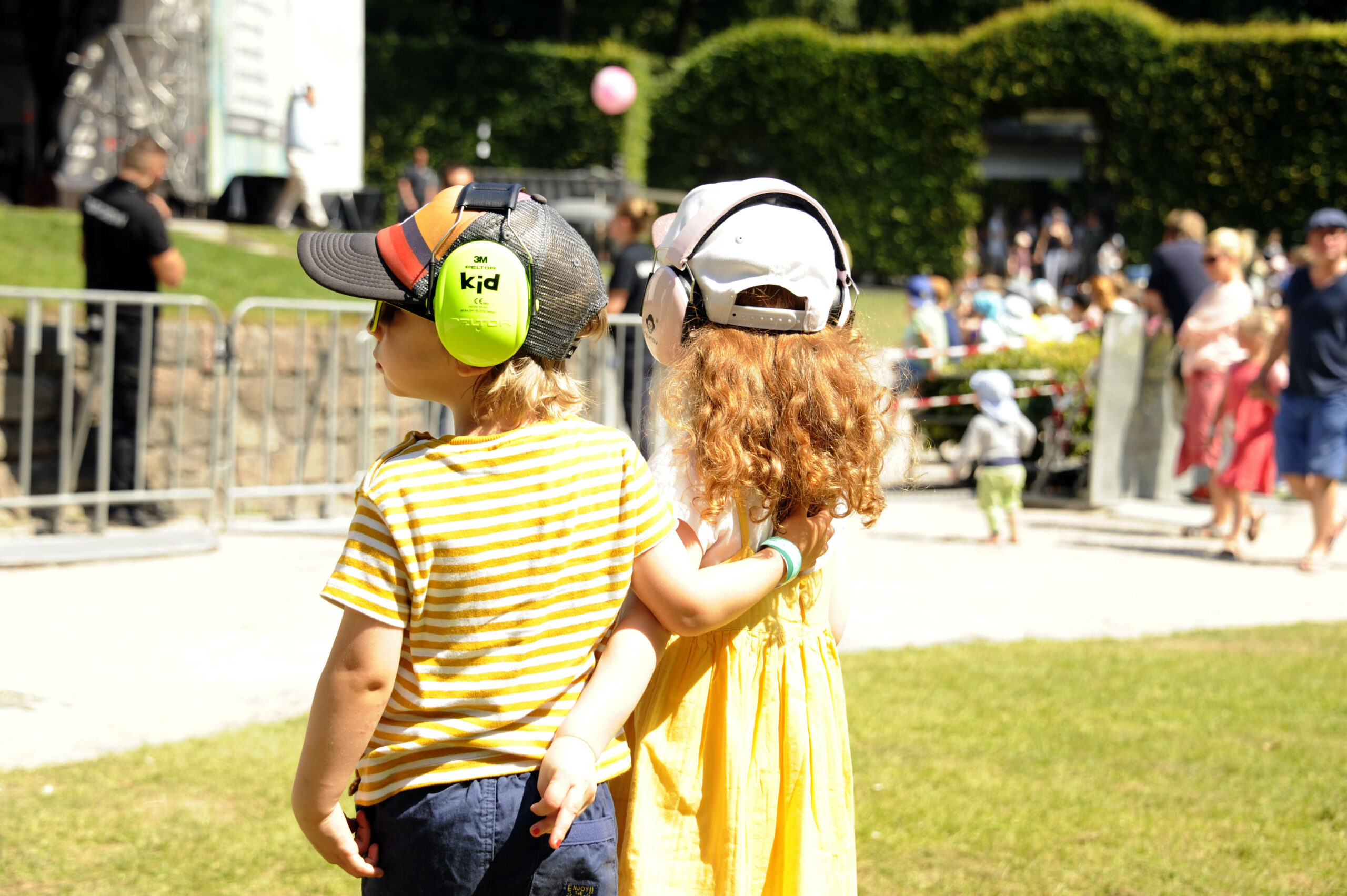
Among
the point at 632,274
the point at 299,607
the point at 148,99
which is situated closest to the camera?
the point at 299,607

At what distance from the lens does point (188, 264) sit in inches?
411

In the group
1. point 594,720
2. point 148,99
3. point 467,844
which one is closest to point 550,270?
point 594,720

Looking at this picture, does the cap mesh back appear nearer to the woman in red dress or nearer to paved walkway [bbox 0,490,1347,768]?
paved walkway [bbox 0,490,1347,768]

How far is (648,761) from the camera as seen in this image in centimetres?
200

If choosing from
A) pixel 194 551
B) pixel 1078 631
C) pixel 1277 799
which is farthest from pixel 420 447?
pixel 194 551

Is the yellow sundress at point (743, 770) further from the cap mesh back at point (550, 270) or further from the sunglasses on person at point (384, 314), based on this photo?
the sunglasses on person at point (384, 314)

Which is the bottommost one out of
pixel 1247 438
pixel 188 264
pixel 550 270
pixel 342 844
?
pixel 342 844

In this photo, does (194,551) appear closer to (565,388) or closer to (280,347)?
(280,347)

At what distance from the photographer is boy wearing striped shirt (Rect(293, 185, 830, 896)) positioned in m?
1.69

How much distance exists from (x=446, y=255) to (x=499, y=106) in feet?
87.0

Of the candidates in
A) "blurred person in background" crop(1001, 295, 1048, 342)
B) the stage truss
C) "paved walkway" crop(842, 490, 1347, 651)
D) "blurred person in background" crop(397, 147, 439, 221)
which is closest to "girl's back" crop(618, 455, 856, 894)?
"paved walkway" crop(842, 490, 1347, 651)

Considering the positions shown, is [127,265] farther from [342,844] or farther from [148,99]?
[148,99]

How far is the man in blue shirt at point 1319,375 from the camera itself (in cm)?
738

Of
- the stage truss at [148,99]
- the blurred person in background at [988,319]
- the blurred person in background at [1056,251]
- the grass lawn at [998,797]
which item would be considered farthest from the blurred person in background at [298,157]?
the blurred person in background at [1056,251]
